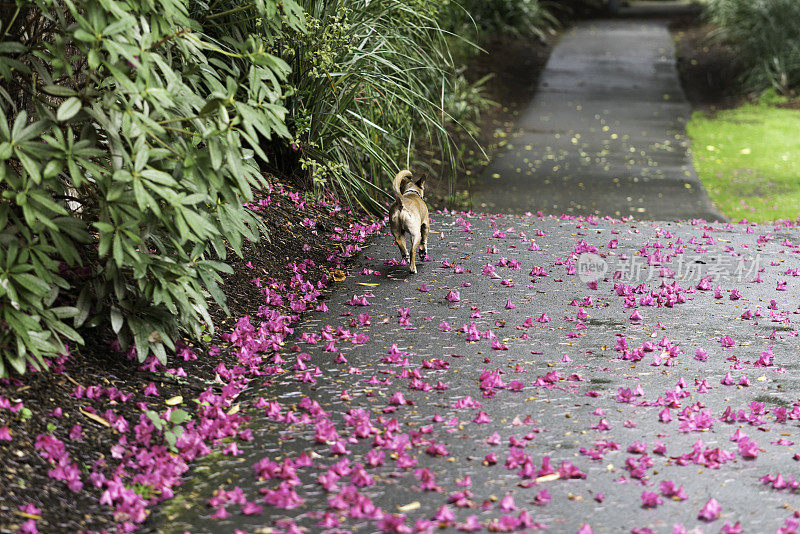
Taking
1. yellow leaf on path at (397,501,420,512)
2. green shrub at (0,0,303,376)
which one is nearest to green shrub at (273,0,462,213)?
green shrub at (0,0,303,376)

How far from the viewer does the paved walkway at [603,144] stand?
7.98m

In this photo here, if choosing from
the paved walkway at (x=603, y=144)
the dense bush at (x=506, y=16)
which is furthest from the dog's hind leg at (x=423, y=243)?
the dense bush at (x=506, y=16)

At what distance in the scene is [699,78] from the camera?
13250mm

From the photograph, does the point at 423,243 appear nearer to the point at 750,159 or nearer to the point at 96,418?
the point at 96,418

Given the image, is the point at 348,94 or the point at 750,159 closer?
the point at 348,94

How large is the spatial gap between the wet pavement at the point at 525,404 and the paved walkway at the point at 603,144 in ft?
10.0

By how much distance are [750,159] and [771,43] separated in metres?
3.77

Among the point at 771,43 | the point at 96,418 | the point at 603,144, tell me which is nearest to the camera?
the point at 96,418

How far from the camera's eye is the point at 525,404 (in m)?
3.06

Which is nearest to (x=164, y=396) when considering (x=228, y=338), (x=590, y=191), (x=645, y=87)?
(x=228, y=338)

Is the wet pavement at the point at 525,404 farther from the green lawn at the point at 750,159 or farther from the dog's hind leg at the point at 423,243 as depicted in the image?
the green lawn at the point at 750,159

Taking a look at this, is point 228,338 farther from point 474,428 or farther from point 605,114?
point 605,114

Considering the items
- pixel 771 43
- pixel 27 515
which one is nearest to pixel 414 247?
pixel 27 515

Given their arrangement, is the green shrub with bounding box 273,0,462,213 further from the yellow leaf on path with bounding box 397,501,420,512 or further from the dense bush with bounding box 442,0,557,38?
the dense bush with bounding box 442,0,557,38
